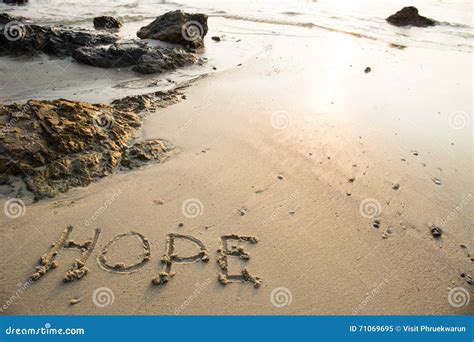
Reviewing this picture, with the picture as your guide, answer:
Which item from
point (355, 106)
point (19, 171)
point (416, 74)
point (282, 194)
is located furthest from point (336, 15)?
point (19, 171)

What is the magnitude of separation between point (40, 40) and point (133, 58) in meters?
2.02

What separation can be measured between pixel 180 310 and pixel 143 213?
109 centimetres

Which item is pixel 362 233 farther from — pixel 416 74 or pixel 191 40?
pixel 191 40

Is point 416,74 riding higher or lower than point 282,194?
higher

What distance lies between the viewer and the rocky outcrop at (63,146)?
3.61 m

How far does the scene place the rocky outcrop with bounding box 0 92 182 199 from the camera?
3613 millimetres

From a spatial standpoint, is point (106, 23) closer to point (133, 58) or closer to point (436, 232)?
point (133, 58)

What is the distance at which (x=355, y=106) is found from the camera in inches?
221
